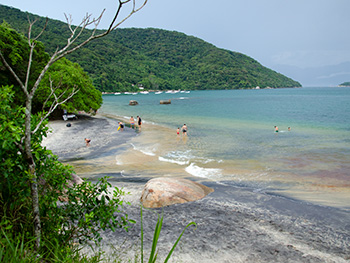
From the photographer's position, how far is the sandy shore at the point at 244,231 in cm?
726

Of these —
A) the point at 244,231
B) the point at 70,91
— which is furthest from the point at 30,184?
the point at 70,91

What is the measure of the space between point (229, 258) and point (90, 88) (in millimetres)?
44243

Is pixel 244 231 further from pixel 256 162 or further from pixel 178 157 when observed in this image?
pixel 178 157

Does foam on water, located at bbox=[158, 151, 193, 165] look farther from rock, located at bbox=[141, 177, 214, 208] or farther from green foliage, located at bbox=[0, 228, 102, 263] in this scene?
green foliage, located at bbox=[0, 228, 102, 263]

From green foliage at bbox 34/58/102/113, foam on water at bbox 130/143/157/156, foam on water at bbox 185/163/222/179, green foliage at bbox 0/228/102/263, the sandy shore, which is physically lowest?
foam on water at bbox 185/163/222/179

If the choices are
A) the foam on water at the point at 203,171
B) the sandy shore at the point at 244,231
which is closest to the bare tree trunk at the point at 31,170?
the sandy shore at the point at 244,231

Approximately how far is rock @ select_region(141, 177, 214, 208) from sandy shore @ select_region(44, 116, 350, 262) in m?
0.38

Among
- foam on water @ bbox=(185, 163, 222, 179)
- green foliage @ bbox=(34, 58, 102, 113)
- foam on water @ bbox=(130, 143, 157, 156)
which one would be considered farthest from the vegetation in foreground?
green foliage @ bbox=(34, 58, 102, 113)

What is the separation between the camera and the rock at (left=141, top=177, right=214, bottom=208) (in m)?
10.7

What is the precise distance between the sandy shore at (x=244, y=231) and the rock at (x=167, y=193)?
38cm

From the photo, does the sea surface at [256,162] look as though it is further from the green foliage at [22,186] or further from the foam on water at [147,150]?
the green foliage at [22,186]

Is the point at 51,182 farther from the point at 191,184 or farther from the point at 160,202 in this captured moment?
the point at 191,184

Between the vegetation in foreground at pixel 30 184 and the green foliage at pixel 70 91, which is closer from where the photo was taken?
the vegetation in foreground at pixel 30 184

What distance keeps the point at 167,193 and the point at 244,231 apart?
3.63 metres
